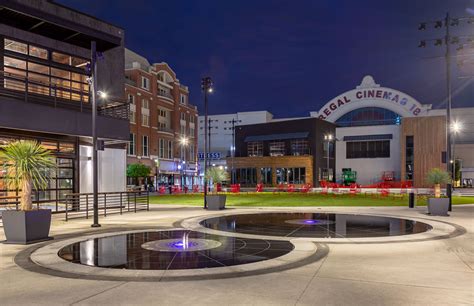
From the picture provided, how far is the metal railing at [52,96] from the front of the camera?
1898 centimetres

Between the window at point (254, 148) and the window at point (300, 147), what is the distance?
6.41 meters

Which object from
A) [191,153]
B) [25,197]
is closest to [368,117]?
[191,153]

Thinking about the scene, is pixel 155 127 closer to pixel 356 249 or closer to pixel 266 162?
pixel 266 162

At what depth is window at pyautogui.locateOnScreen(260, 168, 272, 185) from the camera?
219 feet

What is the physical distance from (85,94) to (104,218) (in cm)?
735

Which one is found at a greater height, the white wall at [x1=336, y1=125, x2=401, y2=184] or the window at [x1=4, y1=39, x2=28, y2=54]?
the window at [x1=4, y1=39, x2=28, y2=54]

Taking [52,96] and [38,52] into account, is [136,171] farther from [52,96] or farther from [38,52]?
[52,96]

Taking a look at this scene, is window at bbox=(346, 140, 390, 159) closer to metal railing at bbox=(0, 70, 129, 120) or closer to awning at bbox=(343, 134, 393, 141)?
awning at bbox=(343, 134, 393, 141)

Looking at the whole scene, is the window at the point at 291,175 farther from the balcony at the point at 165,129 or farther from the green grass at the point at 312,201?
the green grass at the point at 312,201

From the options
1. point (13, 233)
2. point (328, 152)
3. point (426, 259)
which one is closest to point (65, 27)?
point (13, 233)

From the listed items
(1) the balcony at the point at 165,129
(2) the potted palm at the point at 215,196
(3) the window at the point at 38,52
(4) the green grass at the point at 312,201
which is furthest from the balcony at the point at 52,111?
(1) the balcony at the point at 165,129

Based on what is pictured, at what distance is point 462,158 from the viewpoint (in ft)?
242

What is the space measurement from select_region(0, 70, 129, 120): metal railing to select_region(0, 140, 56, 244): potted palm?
24.6 feet

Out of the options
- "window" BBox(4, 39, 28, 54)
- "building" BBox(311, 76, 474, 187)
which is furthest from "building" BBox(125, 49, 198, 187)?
"window" BBox(4, 39, 28, 54)
